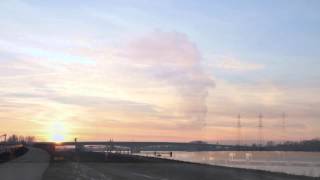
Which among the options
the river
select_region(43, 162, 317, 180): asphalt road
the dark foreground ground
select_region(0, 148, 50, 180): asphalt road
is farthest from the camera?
the river

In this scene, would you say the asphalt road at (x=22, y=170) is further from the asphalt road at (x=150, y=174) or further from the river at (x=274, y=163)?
the river at (x=274, y=163)

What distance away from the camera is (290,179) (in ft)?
134

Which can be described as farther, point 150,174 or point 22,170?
point 22,170

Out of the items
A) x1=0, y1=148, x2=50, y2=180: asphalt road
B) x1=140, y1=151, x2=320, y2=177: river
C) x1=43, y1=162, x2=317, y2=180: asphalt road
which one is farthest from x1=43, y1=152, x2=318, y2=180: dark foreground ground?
x1=140, y1=151, x2=320, y2=177: river

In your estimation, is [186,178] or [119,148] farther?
[119,148]

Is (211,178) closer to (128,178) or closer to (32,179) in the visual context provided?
(128,178)

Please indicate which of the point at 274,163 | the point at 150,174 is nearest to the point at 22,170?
the point at 150,174

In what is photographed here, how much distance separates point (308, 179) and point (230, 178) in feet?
17.1

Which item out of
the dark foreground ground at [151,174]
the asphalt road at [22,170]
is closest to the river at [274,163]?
the dark foreground ground at [151,174]

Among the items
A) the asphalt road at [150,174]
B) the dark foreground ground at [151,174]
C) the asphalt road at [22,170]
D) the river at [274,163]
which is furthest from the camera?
the river at [274,163]

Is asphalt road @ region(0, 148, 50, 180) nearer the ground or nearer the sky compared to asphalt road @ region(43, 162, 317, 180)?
nearer the sky

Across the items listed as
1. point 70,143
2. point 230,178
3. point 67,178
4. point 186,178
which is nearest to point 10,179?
point 67,178

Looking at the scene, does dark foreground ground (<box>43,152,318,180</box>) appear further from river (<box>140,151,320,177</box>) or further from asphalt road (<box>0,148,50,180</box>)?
river (<box>140,151,320,177</box>)

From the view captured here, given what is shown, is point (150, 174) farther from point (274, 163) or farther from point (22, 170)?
point (274, 163)
